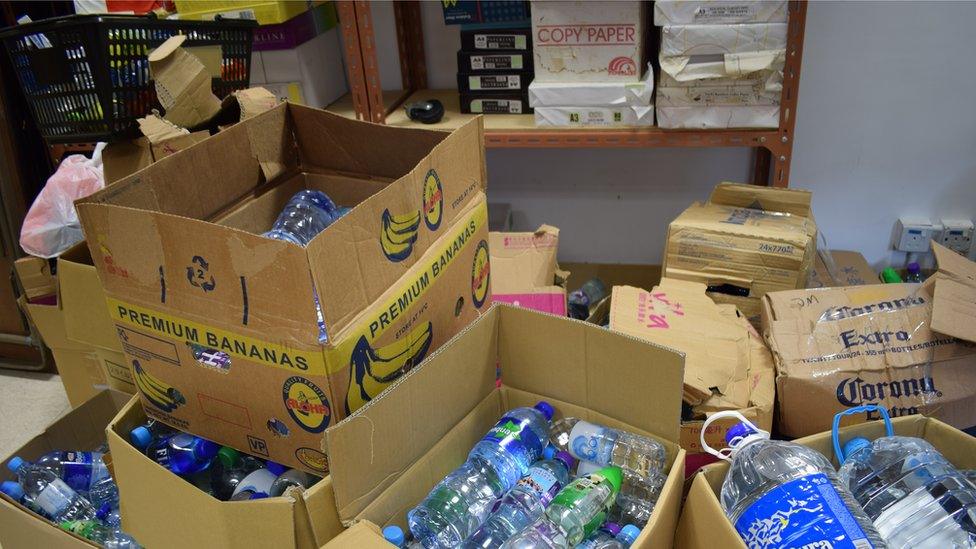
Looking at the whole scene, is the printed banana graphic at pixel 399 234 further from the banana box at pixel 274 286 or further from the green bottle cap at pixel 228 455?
the green bottle cap at pixel 228 455

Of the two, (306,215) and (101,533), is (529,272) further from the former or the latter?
(101,533)

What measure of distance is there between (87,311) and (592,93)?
1.31 meters

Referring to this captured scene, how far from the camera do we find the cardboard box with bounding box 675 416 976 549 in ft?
3.26

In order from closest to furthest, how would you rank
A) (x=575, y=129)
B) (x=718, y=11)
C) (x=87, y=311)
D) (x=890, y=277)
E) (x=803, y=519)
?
(x=803, y=519) → (x=87, y=311) → (x=718, y=11) → (x=575, y=129) → (x=890, y=277)

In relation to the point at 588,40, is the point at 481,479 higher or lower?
lower

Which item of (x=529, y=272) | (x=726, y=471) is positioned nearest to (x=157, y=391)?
(x=726, y=471)

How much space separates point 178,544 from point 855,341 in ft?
4.43

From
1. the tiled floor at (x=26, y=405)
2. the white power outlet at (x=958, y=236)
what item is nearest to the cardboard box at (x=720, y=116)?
the white power outlet at (x=958, y=236)

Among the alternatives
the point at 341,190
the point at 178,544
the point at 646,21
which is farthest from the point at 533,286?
the point at 178,544

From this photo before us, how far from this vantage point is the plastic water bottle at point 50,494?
140 cm

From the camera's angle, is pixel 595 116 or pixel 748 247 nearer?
pixel 748 247

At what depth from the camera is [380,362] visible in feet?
3.72

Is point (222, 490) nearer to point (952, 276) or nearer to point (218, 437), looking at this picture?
point (218, 437)

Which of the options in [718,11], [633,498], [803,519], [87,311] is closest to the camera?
[803,519]
